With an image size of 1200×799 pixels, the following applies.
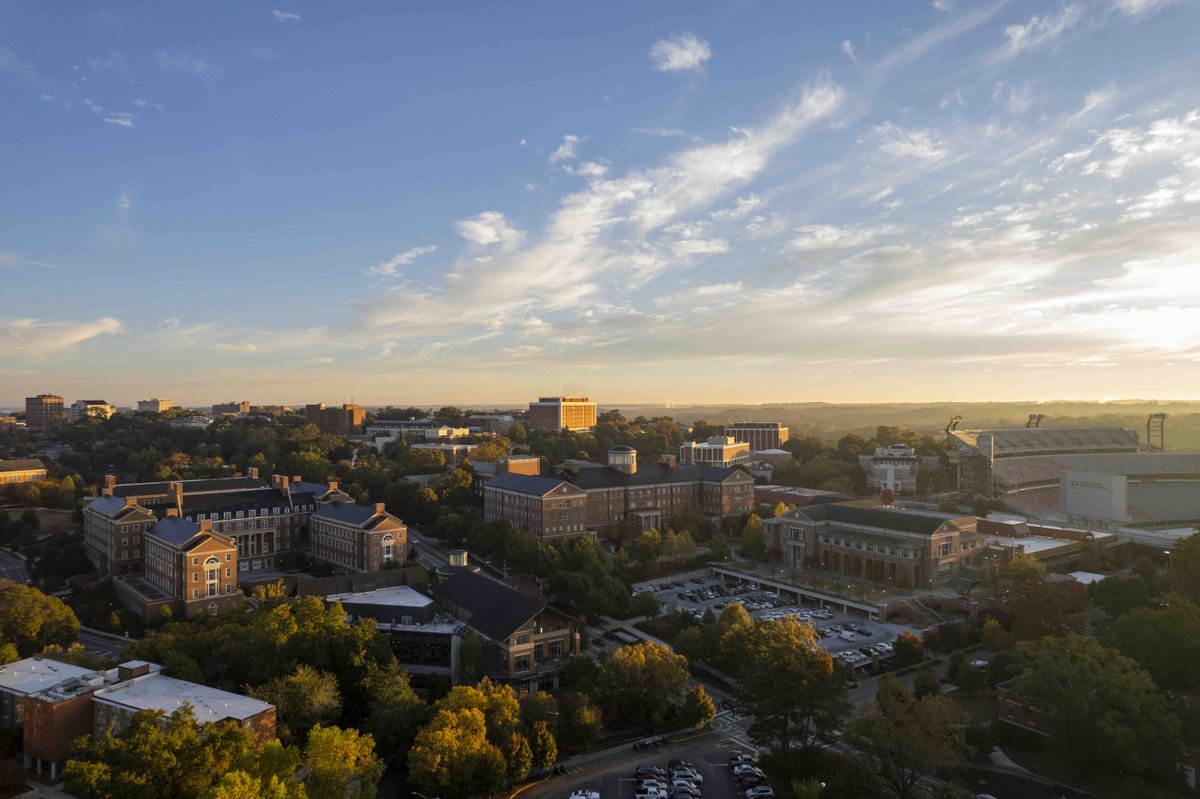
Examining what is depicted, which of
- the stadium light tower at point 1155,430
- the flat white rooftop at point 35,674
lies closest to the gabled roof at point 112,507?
the flat white rooftop at point 35,674

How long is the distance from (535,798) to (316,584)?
22253 mm

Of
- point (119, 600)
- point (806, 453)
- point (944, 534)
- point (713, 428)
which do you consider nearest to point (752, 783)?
point (944, 534)

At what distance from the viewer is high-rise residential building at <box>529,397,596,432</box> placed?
146500 millimetres

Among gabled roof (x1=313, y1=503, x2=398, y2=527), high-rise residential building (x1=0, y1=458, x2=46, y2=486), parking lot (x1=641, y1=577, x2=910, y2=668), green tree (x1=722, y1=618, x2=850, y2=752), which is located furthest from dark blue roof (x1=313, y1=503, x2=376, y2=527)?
high-rise residential building (x1=0, y1=458, x2=46, y2=486)

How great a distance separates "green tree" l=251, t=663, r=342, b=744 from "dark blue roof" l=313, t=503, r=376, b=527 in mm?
26553

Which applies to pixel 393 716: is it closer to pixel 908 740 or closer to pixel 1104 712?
pixel 908 740

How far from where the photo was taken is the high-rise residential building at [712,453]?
105688 mm

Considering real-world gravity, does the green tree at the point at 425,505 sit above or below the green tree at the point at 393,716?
above

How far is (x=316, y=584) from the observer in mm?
44281

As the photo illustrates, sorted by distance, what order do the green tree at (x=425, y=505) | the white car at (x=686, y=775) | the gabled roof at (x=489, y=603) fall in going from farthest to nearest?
the green tree at (x=425, y=505), the gabled roof at (x=489, y=603), the white car at (x=686, y=775)

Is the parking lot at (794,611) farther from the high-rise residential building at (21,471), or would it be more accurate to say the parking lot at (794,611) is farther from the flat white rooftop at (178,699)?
the high-rise residential building at (21,471)

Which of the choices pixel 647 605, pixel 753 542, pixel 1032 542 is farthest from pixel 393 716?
pixel 1032 542

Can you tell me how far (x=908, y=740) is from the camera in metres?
25.5

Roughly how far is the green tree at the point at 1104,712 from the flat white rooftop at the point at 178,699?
31.7 metres
